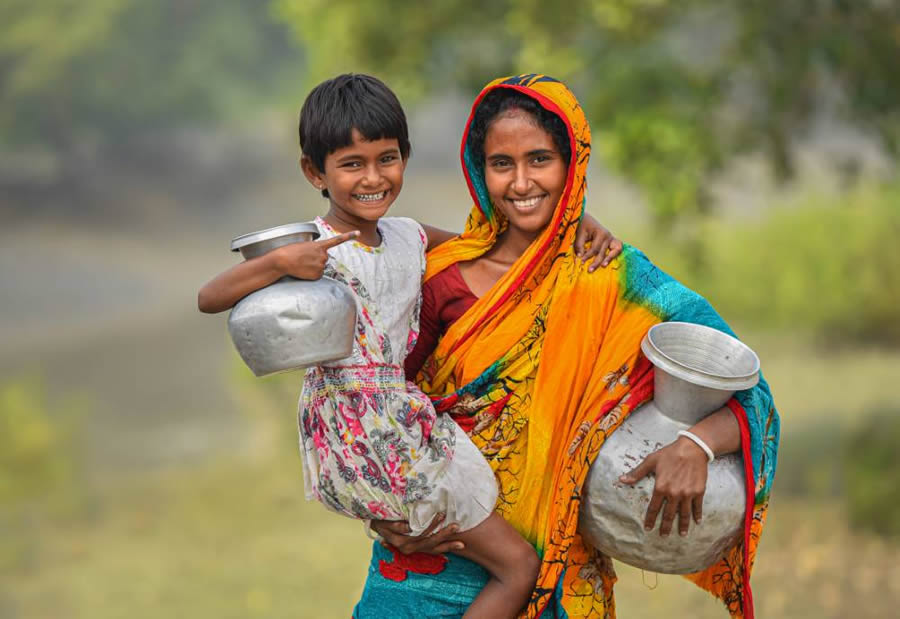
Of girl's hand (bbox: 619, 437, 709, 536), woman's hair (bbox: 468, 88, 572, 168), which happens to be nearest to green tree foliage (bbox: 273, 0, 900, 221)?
woman's hair (bbox: 468, 88, 572, 168)

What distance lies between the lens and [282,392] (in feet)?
37.1

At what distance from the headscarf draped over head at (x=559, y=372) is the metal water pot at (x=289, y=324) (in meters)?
0.40

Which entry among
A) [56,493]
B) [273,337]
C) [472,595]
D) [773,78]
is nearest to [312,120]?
[273,337]

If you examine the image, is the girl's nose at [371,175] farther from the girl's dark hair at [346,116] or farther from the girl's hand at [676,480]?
the girl's hand at [676,480]

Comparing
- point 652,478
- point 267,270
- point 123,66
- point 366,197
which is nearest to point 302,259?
point 267,270

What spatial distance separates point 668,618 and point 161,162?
20.3 meters

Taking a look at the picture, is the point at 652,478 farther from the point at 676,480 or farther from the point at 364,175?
the point at 364,175

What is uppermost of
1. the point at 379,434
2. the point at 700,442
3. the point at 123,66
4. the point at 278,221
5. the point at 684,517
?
the point at 123,66

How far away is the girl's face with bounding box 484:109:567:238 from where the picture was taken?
239cm

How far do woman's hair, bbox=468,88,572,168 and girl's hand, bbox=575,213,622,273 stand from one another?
16 centimetres

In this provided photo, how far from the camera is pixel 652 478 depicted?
2.24 meters

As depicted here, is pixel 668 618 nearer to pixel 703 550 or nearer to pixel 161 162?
pixel 703 550

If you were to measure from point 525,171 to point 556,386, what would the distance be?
481 mm

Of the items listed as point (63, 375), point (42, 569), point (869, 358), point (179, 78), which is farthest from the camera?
point (179, 78)
